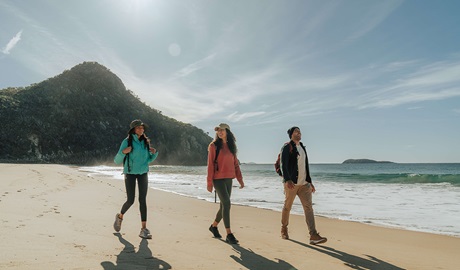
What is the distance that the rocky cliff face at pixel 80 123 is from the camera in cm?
8531

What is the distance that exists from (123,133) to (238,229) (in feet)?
373

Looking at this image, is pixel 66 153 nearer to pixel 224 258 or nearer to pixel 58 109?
pixel 58 109

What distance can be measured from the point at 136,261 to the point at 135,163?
2.34 metres

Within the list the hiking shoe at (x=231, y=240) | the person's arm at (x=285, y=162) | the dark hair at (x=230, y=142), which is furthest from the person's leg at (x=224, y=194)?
the person's arm at (x=285, y=162)

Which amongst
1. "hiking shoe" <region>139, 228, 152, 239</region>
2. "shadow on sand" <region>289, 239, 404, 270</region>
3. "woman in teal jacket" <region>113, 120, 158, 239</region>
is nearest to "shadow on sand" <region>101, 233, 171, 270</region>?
"hiking shoe" <region>139, 228, 152, 239</region>

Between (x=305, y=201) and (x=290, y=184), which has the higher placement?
(x=290, y=184)

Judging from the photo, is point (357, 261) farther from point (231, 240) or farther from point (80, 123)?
point (80, 123)

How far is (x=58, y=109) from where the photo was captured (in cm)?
10062

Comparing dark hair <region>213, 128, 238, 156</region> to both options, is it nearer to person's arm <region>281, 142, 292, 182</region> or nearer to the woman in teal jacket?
person's arm <region>281, 142, 292, 182</region>

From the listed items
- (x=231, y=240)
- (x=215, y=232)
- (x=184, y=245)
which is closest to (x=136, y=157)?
(x=184, y=245)

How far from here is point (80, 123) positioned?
104 m

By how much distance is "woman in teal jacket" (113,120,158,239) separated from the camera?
628 centimetres


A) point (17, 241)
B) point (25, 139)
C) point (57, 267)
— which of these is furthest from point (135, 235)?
point (25, 139)

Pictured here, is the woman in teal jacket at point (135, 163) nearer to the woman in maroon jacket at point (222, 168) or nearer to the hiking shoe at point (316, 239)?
Result: the woman in maroon jacket at point (222, 168)
